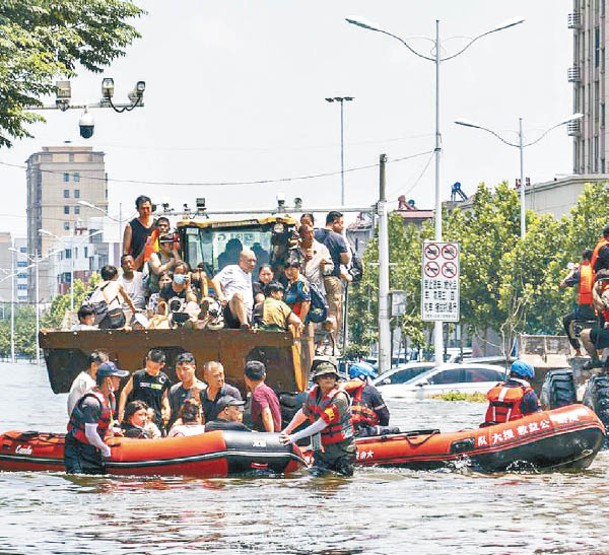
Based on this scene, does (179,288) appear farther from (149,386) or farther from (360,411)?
(360,411)

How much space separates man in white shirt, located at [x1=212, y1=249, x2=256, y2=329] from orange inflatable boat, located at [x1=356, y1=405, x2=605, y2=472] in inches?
89.2

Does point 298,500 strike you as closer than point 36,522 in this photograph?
No

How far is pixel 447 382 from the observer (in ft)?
152

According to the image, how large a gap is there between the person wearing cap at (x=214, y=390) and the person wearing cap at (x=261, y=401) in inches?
9.1

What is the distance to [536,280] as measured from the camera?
235 ft

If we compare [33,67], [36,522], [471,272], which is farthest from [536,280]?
[36,522]

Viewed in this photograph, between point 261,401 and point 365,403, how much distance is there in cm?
179

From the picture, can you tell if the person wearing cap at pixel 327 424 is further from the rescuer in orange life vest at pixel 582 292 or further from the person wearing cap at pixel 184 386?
the rescuer in orange life vest at pixel 582 292

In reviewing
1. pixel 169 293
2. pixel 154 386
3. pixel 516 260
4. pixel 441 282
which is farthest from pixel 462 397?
pixel 516 260

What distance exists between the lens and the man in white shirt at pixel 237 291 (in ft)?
77.5

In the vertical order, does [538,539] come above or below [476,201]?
below

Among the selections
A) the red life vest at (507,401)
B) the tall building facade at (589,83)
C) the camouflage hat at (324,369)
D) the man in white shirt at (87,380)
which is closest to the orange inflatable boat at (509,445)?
the red life vest at (507,401)

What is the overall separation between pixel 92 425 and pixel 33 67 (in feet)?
30.3

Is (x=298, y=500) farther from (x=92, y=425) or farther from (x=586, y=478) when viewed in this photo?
(x=586, y=478)
